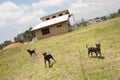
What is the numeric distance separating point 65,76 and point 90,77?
2.23 meters

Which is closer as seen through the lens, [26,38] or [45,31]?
[45,31]

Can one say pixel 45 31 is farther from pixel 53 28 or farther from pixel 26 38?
pixel 26 38

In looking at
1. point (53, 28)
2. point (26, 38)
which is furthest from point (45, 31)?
point (26, 38)

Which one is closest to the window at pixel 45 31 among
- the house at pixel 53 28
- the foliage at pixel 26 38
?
the house at pixel 53 28

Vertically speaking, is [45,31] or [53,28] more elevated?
[53,28]

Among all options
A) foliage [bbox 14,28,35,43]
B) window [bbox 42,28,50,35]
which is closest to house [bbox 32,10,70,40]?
window [bbox 42,28,50,35]

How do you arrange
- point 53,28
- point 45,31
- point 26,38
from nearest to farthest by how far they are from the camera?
point 53,28
point 45,31
point 26,38

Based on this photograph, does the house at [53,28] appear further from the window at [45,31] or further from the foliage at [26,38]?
the foliage at [26,38]

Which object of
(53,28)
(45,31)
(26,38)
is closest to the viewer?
(53,28)

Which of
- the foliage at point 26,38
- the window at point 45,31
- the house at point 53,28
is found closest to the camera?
the house at point 53,28

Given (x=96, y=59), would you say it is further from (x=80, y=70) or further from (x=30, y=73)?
(x=30, y=73)

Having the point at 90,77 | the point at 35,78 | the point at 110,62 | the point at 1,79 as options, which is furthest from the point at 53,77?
the point at 1,79

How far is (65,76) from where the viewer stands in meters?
15.5

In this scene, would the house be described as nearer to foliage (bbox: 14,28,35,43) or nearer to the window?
the window
